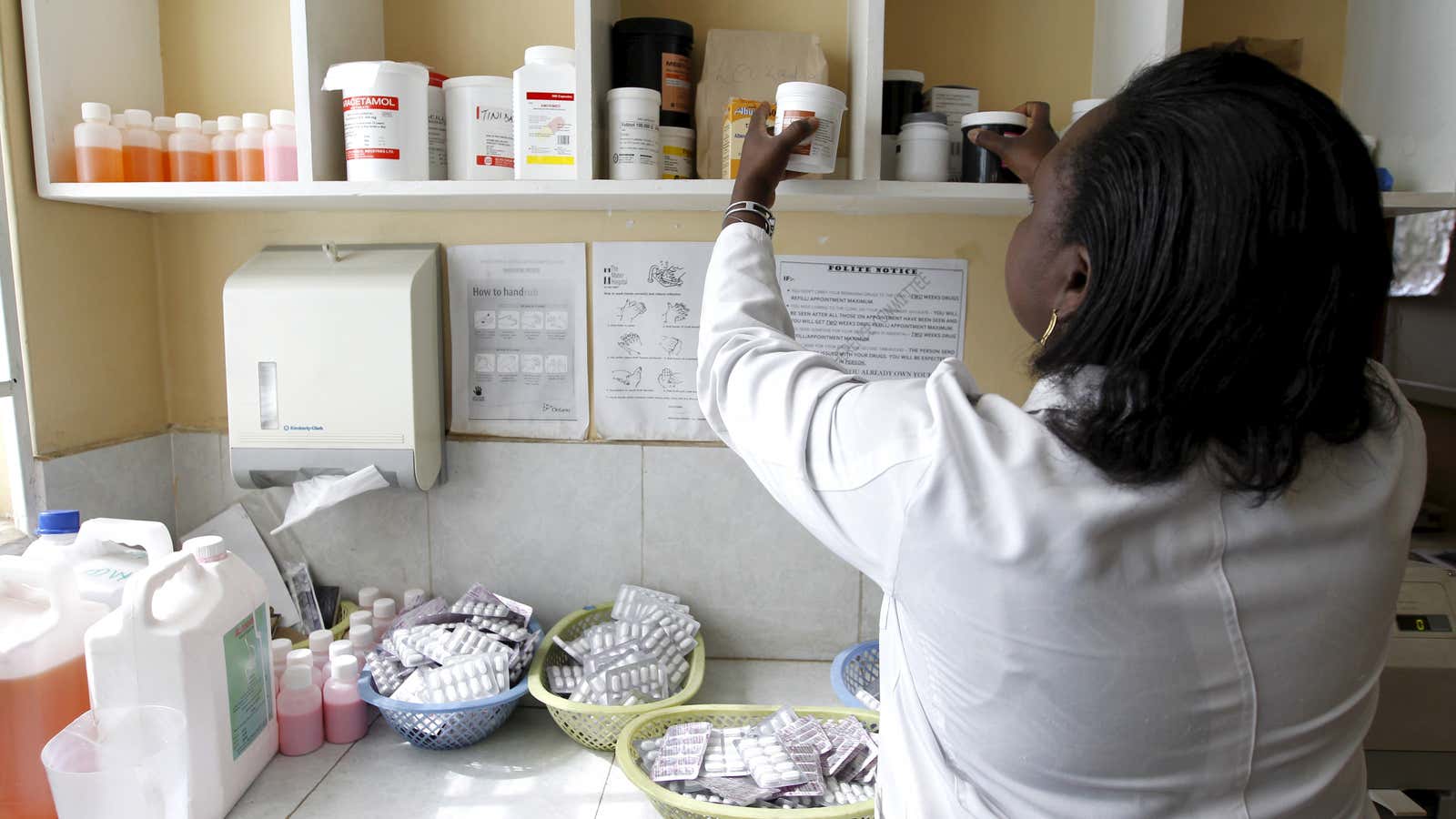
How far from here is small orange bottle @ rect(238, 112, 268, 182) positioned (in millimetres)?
1258

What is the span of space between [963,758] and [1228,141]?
460mm

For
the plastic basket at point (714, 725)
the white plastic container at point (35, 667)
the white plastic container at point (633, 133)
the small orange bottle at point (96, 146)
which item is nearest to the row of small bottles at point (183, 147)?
the small orange bottle at point (96, 146)

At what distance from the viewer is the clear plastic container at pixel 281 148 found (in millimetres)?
1242

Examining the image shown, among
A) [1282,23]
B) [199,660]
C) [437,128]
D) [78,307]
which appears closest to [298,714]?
[199,660]

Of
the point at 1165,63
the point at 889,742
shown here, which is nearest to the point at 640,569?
the point at 889,742

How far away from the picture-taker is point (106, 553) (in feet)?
3.92

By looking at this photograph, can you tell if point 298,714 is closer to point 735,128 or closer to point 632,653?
point 632,653

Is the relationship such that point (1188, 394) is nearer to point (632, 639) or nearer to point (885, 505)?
point (885, 505)

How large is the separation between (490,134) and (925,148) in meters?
0.60

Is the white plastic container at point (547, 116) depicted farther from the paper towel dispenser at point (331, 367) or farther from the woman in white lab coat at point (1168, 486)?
the woman in white lab coat at point (1168, 486)

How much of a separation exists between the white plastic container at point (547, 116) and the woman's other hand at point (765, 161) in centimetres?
26

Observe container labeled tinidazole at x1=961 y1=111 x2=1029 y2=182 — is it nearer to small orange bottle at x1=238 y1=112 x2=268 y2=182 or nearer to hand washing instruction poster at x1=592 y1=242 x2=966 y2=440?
hand washing instruction poster at x1=592 y1=242 x2=966 y2=440

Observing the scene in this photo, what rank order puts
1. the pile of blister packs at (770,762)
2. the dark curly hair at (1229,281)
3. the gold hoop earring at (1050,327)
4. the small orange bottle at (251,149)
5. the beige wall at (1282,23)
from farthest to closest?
the beige wall at (1282,23)
the small orange bottle at (251,149)
the pile of blister packs at (770,762)
the gold hoop earring at (1050,327)
the dark curly hair at (1229,281)

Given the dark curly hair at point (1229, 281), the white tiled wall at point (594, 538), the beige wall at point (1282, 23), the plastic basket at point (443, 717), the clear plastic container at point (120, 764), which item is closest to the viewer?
the dark curly hair at point (1229, 281)
